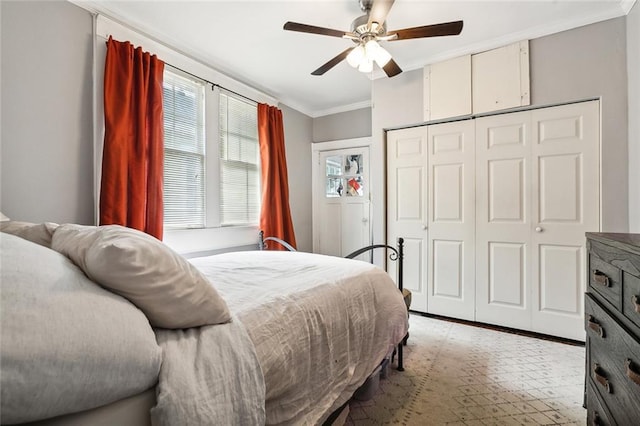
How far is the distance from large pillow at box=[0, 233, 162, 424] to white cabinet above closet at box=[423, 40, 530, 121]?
3.08m

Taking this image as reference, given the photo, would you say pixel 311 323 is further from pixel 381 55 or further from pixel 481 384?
pixel 381 55

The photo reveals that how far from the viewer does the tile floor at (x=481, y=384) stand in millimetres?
1542

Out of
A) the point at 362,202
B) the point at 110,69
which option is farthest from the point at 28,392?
the point at 362,202

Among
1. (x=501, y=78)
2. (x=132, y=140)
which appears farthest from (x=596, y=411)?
(x=132, y=140)

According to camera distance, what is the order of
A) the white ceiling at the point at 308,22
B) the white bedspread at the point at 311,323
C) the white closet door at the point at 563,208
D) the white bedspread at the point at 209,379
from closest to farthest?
the white bedspread at the point at 209,379
the white bedspread at the point at 311,323
the white ceiling at the point at 308,22
the white closet door at the point at 563,208

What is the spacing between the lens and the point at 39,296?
21.2 inches

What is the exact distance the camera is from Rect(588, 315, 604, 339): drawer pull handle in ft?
3.59

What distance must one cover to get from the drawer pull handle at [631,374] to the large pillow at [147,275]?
1.16 m

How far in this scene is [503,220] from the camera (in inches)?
107

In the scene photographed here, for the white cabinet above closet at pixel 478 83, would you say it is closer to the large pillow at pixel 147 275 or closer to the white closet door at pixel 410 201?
the white closet door at pixel 410 201

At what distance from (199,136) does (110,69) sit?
89cm

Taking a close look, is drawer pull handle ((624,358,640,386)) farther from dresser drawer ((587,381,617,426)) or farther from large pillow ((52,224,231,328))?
large pillow ((52,224,231,328))

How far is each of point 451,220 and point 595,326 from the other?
188 cm

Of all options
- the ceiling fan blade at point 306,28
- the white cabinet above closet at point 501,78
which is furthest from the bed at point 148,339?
the white cabinet above closet at point 501,78
